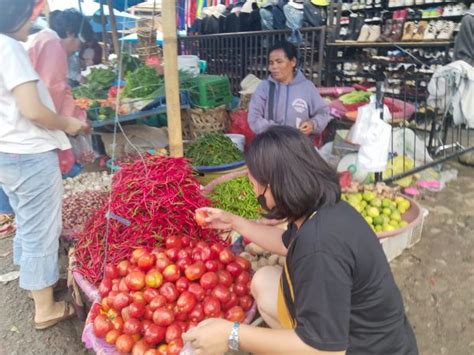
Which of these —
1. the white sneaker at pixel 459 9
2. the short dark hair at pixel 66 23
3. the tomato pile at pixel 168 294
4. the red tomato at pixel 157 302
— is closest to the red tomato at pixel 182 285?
the tomato pile at pixel 168 294

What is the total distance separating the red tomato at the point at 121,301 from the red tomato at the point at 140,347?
7.9 inches

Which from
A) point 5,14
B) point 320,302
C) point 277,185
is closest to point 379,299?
point 320,302

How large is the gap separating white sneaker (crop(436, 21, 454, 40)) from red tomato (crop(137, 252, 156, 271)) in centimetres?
768

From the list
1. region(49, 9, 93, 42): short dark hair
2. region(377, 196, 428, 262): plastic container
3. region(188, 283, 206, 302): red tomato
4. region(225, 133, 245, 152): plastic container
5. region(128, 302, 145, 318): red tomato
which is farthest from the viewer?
region(225, 133, 245, 152): plastic container

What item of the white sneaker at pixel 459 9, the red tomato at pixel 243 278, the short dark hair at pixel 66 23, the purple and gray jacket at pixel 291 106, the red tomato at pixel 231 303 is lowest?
the red tomato at pixel 231 303

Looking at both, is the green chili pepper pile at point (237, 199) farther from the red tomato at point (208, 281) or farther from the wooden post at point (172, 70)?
the red tomato at point (208, 281)

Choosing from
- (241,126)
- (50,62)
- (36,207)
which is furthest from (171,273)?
(241,126)

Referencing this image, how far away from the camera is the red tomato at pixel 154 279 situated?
6.51 ft

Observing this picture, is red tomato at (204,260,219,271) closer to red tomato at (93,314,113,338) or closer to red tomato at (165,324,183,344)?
red tomato at (165,324,183,344)

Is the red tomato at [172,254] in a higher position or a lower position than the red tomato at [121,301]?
higher

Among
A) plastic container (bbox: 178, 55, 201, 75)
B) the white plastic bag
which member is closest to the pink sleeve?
the white plastic bag

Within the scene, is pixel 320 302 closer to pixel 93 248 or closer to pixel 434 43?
pixel 93 248

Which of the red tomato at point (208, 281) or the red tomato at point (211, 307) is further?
the red tomato at point (208, 281)

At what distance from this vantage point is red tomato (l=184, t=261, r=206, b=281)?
6.64 feet
